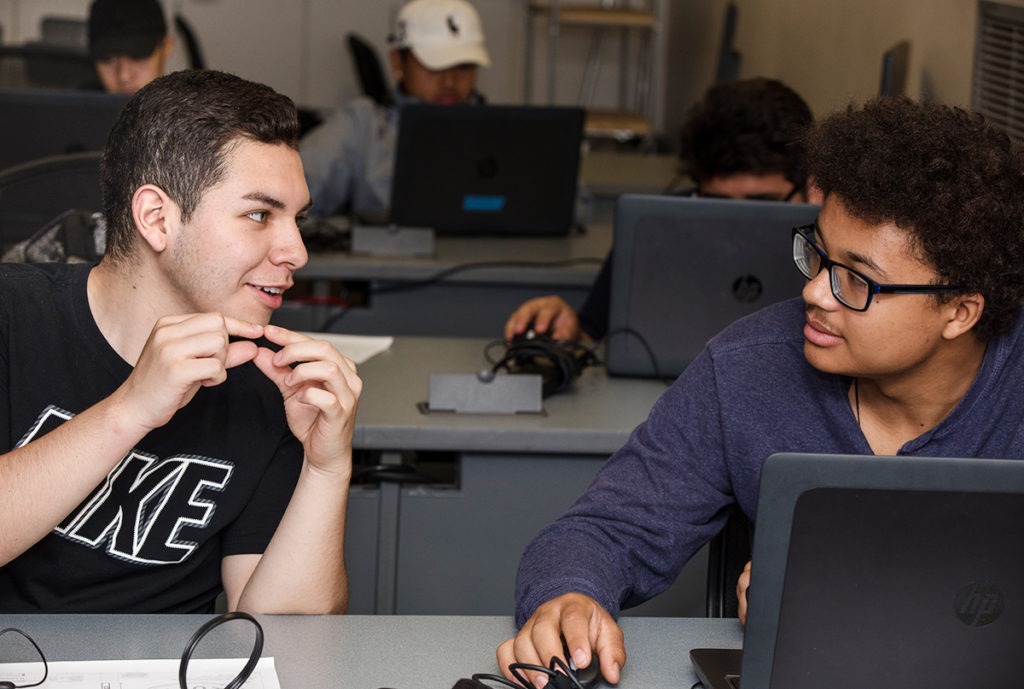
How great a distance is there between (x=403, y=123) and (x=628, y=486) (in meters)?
1.74

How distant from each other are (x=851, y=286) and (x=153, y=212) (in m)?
0.73

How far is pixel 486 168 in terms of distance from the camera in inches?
118

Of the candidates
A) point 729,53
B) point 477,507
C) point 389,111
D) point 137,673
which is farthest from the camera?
point 729,53

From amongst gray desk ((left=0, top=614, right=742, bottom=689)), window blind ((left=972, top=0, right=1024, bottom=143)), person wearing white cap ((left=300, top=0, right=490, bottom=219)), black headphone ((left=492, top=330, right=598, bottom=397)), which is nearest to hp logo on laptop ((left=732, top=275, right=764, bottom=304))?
black headphone ((left=492, top=330, right=598, bottom=397))

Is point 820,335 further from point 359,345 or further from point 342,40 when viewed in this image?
point 342,40

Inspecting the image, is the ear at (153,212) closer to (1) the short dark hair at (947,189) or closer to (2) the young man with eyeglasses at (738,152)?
(1) the short dark hair at (947,189)

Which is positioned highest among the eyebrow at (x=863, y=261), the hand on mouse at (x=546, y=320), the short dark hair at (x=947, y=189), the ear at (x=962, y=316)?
the short dark hair at (x=947, y=189)

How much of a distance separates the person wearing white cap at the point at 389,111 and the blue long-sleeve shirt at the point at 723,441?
80.8 inches

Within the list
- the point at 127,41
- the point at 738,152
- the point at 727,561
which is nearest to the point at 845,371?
the point at 727,561

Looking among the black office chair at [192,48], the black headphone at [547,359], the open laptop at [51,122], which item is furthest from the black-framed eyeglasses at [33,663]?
the black office chair at [192,48]

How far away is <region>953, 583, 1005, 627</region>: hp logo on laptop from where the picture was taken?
84 cm

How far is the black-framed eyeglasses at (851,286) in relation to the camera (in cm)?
114

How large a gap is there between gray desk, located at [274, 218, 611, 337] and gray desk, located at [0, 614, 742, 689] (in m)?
1.70

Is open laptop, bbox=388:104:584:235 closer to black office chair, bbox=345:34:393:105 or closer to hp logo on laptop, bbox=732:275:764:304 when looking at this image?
hp logo on laptop, bbox=732:275:764:304
